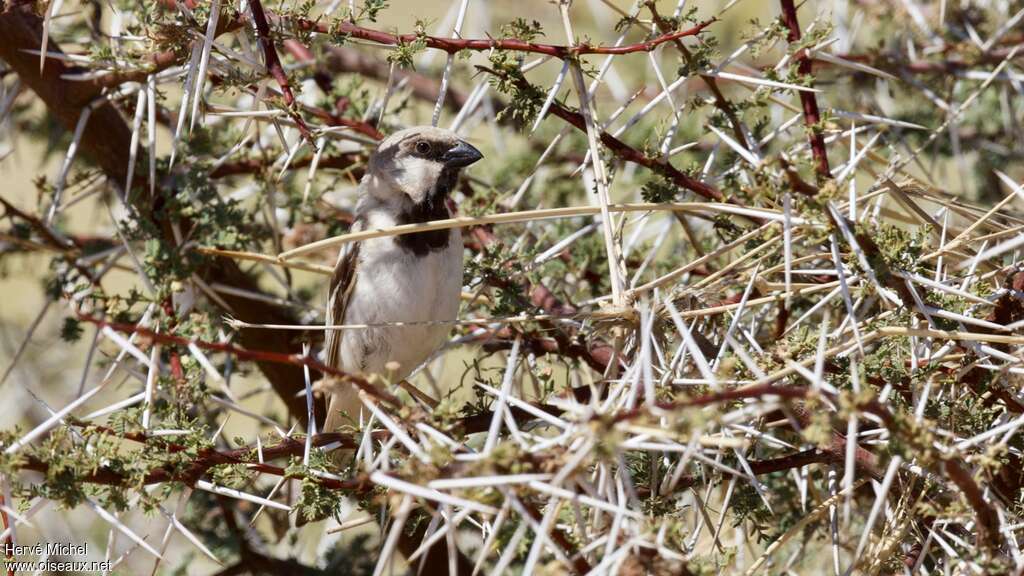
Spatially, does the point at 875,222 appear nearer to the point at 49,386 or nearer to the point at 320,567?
the point at 320,567

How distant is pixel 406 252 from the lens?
434cm

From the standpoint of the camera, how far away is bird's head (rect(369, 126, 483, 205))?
4.31 meters

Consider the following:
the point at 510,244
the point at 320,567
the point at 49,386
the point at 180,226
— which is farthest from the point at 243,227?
the point at 49,386

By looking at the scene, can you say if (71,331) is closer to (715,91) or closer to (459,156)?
(459,156)

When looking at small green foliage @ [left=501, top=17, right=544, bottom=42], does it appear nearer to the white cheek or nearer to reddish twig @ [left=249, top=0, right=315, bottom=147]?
reddish twig @ [left=249, top=0, right=315, bottom=147]

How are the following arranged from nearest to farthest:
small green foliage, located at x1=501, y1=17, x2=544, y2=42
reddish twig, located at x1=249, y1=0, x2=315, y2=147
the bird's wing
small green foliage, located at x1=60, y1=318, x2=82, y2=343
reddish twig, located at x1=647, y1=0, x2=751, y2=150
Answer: reddish twig, located at x1=249, y1=0, x2=315, y2=147, small green foliage, located at x1=501, y1=17, x2=544, y2=42, reddish twig, located at x1=647, y1=0, x2=751, y2=150, small green foliage, located at x1=60, y1=318, x2=82, y2=343, the bird's wing

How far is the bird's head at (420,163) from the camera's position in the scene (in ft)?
14.1

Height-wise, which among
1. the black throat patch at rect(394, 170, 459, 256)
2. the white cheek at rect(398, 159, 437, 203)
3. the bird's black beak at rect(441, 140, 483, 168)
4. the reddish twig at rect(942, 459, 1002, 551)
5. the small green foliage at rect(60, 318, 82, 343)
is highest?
the bird's black beak at rect(441, 140, 483, 168)

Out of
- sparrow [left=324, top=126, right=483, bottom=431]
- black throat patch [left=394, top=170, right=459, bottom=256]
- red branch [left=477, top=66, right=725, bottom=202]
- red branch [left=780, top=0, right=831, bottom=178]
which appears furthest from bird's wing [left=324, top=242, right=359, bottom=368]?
red branch [left=780, top=0, right=831, bottom=178]

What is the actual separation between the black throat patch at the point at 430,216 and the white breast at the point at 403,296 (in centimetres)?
3

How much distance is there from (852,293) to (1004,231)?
1.48 feet

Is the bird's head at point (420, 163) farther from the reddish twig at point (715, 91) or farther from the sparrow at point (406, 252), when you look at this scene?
the reddish twig at point (715, 91)

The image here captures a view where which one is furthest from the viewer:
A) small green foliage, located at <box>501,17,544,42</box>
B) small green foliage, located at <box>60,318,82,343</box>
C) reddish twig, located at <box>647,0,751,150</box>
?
small green foliage, located at <box>60,318,82,343</box>

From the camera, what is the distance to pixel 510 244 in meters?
4.27
